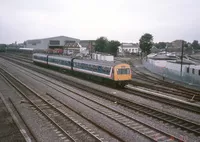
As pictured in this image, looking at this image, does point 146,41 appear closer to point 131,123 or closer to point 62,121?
point 131,123

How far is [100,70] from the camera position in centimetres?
2723

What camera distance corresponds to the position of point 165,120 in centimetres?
1415

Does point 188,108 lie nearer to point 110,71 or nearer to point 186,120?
point 186,120

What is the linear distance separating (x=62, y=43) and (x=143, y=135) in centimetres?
9881

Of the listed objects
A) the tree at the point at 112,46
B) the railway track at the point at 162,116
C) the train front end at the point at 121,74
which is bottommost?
the railway track at the point at 162,116

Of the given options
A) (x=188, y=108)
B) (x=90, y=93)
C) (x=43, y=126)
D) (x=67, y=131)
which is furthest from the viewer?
(x=90, y=93)

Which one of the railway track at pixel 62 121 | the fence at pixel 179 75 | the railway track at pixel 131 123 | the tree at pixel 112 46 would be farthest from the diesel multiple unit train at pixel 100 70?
the tree at pixel 112 46

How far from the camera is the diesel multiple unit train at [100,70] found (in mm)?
25016


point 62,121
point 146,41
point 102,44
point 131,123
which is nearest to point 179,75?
point 131,123

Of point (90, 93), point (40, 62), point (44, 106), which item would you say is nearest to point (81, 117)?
point (44, 106)

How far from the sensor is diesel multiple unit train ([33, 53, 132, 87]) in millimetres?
25016

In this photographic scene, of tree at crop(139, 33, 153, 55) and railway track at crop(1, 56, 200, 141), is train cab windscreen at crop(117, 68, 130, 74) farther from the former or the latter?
tree at crop(139, 33, 153, 55)

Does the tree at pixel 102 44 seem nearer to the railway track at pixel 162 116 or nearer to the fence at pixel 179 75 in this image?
the fence at pixel 179 75

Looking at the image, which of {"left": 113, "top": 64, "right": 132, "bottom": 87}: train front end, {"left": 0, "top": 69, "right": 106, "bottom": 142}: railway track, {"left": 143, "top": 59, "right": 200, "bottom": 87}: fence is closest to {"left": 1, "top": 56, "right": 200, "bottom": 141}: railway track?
{"left": 0, "top": 69, "right": 106, "bottom": 142}: railway track
